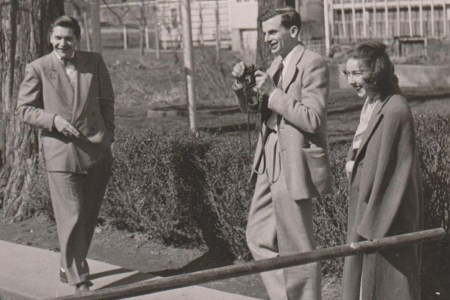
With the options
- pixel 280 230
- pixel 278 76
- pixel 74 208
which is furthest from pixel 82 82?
pixel 280 230

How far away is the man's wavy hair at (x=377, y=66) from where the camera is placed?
17.8 ft

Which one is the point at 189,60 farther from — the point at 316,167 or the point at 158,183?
the point at 316,167

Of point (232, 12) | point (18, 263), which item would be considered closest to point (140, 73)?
point (232, 12)

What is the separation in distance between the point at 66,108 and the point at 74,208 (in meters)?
0.68

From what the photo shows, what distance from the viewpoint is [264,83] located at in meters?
6.00

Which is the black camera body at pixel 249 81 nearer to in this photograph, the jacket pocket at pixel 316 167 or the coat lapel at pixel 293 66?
the coat lapel at pixel 293 66

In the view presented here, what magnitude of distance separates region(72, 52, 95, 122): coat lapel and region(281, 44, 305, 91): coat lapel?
193 centimetres

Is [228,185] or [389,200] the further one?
[228,185]

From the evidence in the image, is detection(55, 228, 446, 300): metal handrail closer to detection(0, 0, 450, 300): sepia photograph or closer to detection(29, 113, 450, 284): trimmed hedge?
detection(0, 0, 450, 300): sepia photograph

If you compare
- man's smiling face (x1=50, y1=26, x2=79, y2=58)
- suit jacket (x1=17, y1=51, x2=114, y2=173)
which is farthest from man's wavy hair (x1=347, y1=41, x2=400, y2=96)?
suit jacket (x1=17, y1=51, x2=114, y2=173)

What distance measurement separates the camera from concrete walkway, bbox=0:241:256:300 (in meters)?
7.44

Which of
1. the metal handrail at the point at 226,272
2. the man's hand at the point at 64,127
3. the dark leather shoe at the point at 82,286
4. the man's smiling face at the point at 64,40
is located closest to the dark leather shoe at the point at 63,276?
the dark leather shoe at the point at 82,286

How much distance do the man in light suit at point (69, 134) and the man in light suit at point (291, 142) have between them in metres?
1.68

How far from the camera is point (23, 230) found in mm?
10094
